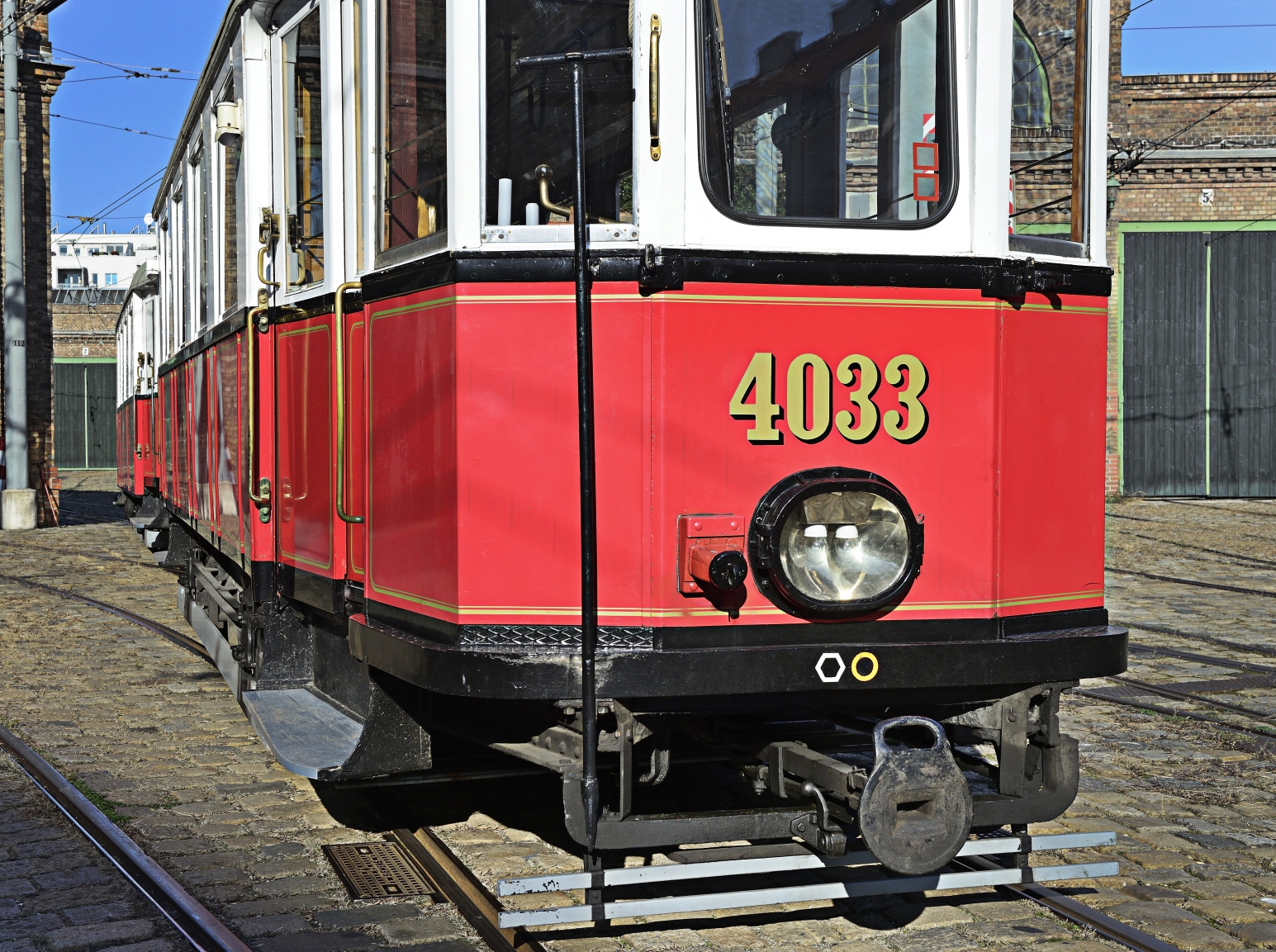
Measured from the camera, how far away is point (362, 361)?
175 inches

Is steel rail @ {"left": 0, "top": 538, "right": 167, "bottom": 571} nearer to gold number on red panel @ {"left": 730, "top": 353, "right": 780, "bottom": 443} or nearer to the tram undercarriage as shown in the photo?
the tram undercarriage

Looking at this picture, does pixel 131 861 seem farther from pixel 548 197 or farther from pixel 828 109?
pixel 828 109

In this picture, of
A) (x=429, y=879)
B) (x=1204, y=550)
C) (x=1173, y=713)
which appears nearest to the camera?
(x=429, y=879)

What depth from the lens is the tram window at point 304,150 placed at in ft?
16.5

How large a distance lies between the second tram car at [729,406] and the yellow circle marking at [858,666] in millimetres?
17

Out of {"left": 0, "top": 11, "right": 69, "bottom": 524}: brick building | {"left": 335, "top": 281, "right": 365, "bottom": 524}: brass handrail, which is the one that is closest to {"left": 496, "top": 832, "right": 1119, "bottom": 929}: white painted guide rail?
{"left": 335, "top": 281, "right": 365, "bottom": 524}: brass handrail

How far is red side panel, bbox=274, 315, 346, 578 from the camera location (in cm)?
479

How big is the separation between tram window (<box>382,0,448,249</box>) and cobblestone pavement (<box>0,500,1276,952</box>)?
2.06 m

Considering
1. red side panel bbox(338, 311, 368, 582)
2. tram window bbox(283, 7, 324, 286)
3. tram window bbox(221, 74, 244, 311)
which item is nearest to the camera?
red side panel bbox(338, 311, 368, 582)

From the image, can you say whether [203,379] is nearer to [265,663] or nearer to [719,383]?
[265,663]

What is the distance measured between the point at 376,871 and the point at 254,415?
185 cm

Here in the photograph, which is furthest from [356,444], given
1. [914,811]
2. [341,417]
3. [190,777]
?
[190,777]

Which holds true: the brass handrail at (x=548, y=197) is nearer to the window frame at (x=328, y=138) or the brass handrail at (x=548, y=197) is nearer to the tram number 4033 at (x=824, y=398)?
the tram number 4033 at (x=824, y=398)

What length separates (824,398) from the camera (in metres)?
3.84
